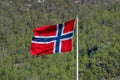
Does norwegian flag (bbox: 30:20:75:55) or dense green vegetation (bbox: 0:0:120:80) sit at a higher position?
norwegian flag (bbox: 30:20:75:55)

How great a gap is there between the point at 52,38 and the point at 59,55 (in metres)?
107

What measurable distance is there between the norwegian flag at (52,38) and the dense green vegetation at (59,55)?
8308 centimetres

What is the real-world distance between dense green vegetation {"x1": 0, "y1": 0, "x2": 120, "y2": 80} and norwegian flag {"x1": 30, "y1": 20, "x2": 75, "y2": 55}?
83.1 meters

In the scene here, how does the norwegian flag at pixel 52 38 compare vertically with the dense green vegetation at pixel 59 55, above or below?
above

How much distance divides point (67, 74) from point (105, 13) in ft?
162

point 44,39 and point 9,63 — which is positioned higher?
point 44,39

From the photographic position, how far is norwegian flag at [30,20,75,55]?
15.6 meters

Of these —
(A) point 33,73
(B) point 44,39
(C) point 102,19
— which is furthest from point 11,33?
(B) point 44,39

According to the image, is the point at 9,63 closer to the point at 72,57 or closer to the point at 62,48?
the point at 72,57

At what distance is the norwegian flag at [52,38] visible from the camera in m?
15.6

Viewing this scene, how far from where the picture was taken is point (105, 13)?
5910 inches

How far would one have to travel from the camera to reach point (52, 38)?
1570cm

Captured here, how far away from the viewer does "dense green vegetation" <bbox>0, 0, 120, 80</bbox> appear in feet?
349

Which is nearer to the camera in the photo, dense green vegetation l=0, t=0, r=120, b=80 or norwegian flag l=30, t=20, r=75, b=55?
norwegian flag l=30, t=20, r=75, b=55
